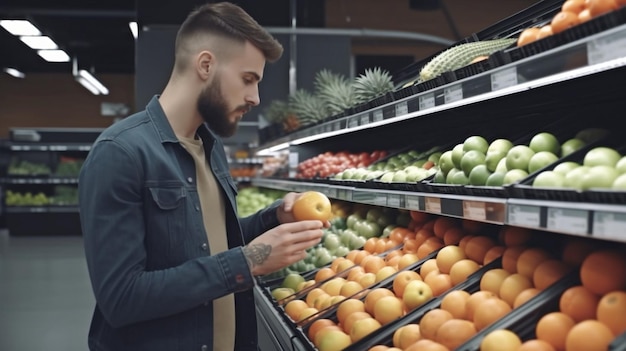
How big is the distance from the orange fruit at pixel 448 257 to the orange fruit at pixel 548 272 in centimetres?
44

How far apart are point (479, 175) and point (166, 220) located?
970 mm

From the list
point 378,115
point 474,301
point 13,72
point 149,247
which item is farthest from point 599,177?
point 13,72

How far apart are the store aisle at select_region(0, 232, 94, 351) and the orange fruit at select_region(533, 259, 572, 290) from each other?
4044mm

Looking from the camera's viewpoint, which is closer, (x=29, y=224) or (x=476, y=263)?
(x=476, y=263)

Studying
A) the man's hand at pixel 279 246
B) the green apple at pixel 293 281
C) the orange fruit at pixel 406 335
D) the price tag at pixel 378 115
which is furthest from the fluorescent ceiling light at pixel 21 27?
the orange fruit at pixel 406 335

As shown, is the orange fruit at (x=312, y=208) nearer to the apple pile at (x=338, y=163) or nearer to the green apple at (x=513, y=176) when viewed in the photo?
the green apple at (x=513, y=176)

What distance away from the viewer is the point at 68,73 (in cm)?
1831

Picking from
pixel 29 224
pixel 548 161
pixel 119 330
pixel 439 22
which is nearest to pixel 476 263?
pixel 548 161

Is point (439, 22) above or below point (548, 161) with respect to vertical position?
above

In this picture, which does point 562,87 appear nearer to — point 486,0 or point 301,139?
point 301,139

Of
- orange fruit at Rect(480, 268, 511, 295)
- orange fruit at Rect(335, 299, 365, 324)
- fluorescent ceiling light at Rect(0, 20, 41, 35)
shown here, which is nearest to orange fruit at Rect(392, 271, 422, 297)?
orange fruit at Rect(335, 299, 365, 324)

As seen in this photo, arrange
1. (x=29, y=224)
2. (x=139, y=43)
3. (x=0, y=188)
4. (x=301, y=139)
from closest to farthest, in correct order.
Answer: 1. (x=301, y=139)
2. (x=139, y=43)
3. (x=29, y=224)
4. (x=0, y=188)

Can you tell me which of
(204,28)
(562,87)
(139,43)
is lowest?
(562,87)

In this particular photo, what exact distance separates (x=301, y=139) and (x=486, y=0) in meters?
9.26
